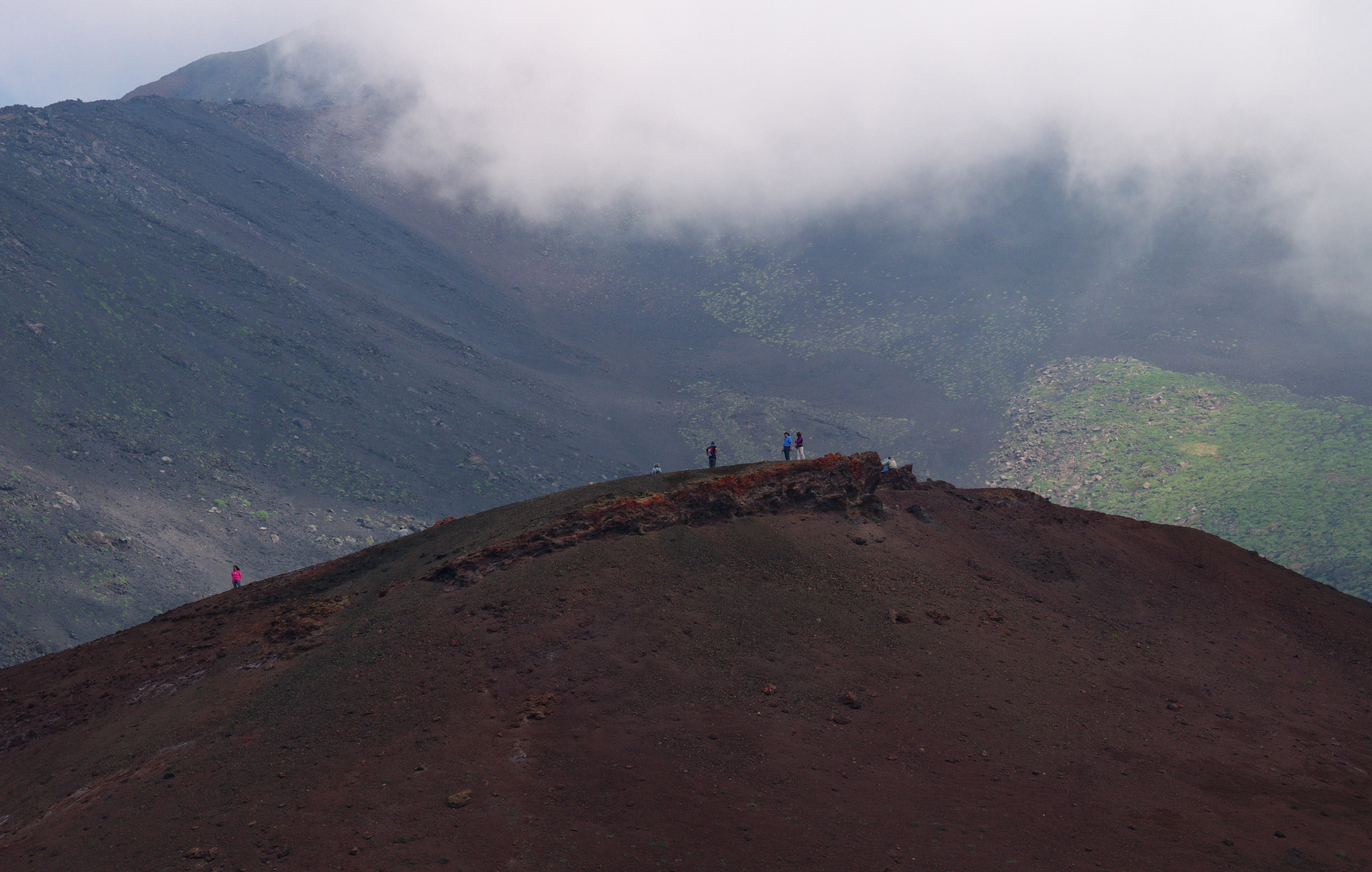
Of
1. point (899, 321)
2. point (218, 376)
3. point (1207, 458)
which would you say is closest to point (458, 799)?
point (218, 376)

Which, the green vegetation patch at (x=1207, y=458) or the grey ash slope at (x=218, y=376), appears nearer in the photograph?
the grey ash slope at (x=218, y=376)

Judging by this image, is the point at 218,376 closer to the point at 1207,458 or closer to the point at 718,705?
the point at 718,705

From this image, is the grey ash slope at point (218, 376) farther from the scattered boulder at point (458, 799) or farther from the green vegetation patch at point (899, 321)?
the scattered boulder at point (458, 799)

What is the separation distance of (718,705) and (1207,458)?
57.1 meters

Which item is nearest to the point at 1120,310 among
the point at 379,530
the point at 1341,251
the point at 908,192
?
the point at 1341,251

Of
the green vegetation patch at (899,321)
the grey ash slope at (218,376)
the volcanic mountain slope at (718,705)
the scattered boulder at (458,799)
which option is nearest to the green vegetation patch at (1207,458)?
the green vegetation patch at (899,321)

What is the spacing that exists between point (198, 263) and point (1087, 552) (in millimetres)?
59542

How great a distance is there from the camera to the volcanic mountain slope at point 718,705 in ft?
39.2

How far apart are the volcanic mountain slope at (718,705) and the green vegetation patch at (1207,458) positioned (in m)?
34.7

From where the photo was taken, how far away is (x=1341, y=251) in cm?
7812

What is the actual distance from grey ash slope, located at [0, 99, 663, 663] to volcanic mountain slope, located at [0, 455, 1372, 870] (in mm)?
23535

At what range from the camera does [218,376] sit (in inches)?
2222

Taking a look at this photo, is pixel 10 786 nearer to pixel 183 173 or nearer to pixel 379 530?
pixel 379 530

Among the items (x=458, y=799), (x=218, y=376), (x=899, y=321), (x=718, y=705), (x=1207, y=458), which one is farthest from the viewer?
(x=899, y=321)
